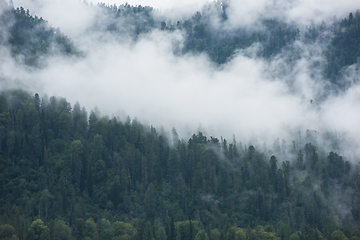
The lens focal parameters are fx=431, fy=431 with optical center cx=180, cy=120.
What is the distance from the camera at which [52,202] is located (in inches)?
7436

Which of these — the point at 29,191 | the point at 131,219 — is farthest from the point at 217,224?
the point at 29,191

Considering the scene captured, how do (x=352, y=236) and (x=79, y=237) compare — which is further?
(x=352, y=236)

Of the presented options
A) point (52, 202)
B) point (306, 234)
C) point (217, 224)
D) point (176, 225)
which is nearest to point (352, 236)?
point (306, 234)

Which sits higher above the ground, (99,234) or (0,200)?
(0,200)

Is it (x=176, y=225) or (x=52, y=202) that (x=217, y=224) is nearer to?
(x=176, y=225)

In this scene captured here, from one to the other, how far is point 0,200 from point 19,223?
3677 cm

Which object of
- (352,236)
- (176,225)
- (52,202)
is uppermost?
(52,202)

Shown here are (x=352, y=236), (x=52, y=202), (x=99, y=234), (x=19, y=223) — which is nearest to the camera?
(x=19, y=223)

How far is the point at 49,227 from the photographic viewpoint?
155250 millimetres

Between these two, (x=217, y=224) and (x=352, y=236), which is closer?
(x=352, y=236)

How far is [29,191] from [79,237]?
47.2 metres

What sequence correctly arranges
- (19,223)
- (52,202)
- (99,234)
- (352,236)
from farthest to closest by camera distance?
(52,202), (352,236), (99,234), (19,223)

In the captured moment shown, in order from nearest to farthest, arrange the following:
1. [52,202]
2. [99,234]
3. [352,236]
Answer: [99,234] → [352,236] → [52,202]

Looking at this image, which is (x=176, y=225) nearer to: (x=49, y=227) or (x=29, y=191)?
(x=49, y=227)
